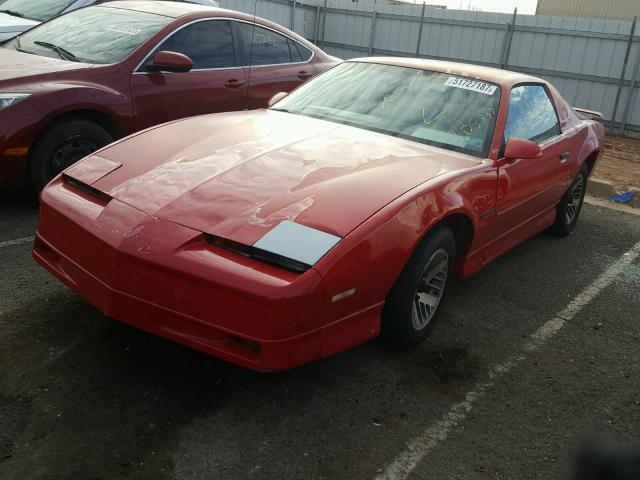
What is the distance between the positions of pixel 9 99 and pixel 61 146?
47 centimetres

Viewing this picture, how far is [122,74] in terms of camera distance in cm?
495

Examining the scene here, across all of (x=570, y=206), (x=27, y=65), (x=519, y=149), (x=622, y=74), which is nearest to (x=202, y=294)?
(x=519, y=149)

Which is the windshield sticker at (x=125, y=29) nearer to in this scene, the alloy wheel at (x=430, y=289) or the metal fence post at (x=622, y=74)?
the alloy wheel at (x=430, y=289)

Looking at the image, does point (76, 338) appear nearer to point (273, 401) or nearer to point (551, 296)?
point (273, 401)

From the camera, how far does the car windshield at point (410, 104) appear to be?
3723 millimetres

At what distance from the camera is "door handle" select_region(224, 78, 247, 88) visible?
567cm

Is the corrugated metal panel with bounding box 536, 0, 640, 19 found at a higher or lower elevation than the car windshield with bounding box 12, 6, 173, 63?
higher

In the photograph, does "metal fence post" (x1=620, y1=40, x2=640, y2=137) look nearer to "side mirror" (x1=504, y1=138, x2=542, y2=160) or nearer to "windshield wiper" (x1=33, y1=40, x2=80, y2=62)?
"side mirror" (x1=504, y1=138, x2=542, y2=160)

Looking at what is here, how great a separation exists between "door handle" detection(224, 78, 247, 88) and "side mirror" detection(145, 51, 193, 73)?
611 mm

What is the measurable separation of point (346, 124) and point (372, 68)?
27.3 inches

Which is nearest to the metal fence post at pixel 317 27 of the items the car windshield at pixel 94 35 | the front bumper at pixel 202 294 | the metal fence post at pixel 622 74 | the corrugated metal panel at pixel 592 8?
the metal fence post at pixel 622 74

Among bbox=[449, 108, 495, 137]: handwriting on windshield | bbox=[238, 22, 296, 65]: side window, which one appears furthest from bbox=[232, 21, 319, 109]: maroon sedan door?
bbox=[449, 108, 495, 137]: handwriting on windshield

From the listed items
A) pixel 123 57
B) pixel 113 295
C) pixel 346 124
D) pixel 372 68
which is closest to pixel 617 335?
pixel 346 124

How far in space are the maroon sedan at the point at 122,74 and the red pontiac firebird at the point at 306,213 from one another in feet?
4.45
